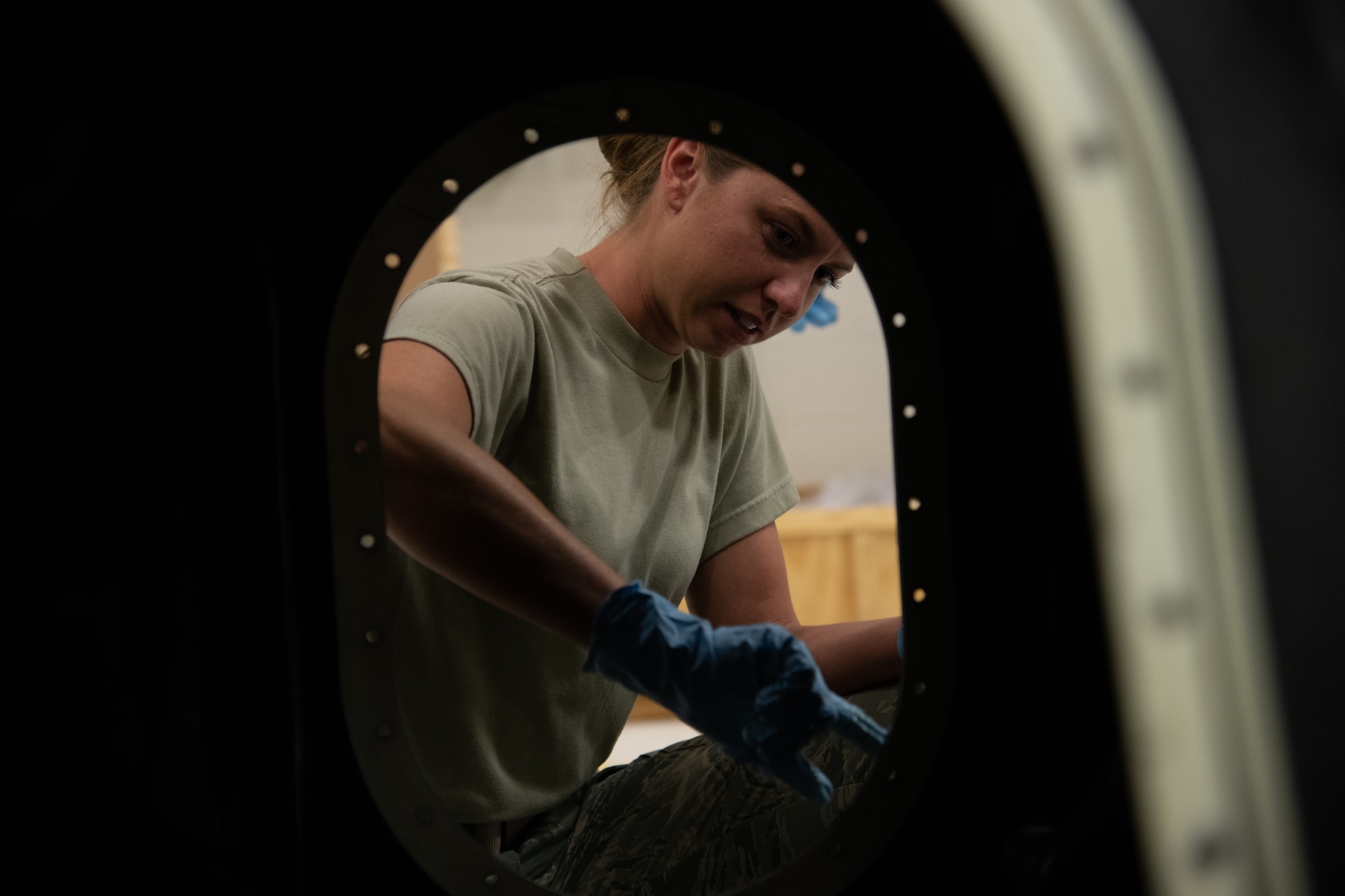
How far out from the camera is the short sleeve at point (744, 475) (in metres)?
1.31

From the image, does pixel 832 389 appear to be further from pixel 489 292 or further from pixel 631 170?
pixel 489 292

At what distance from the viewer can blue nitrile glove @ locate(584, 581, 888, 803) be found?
2.79 ft

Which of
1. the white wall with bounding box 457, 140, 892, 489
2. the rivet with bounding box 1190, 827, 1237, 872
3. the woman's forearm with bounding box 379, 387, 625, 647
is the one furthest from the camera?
the white wall with bounding box 457, 140, 892, 489

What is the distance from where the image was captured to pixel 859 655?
1113mm

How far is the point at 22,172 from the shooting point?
582mm

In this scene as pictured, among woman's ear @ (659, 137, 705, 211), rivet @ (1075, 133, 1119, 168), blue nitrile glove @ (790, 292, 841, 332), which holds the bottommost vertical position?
rivet @ (1075, 133, 1119, 168)

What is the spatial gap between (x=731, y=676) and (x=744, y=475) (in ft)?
1.60

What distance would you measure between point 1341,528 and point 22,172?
0.66m

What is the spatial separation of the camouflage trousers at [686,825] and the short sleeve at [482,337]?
1.39ft

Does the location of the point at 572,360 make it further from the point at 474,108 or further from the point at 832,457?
the point at 832,457

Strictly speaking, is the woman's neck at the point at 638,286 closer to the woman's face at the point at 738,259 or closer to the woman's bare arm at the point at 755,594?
the woman's face at the point at 738,259

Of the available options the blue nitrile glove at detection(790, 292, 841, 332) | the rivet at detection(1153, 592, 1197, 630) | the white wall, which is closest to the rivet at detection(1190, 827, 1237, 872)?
the rivet at detection(1153, 592, 1197, 630)

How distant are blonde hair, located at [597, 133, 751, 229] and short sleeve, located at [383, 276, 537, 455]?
26 centimetres

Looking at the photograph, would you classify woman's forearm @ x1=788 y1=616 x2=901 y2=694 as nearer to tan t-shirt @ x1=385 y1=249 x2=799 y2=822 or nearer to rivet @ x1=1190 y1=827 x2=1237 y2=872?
tan t-shirt @ x1=385 y1=249 x2=799 y2=822
